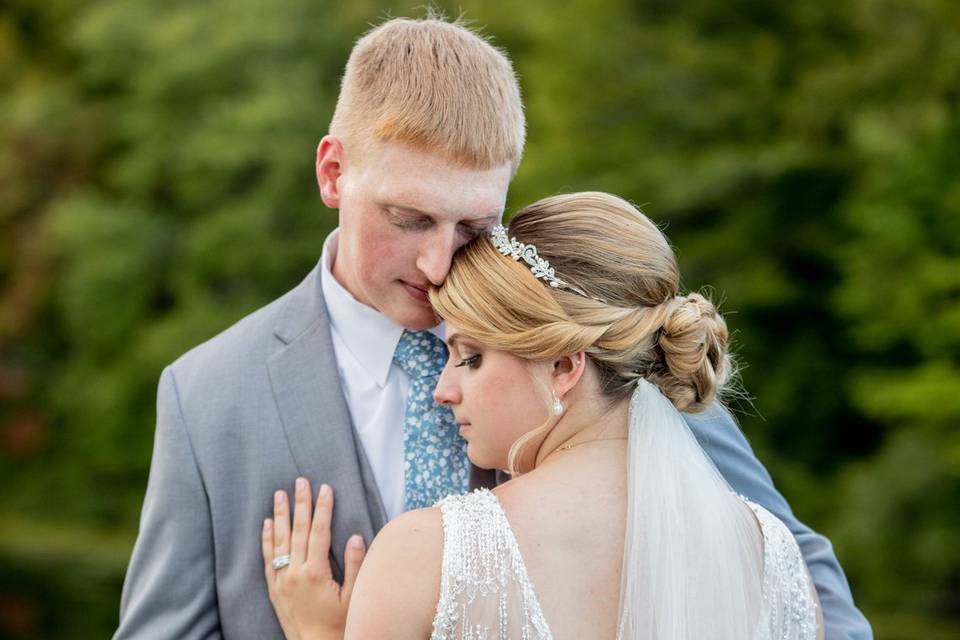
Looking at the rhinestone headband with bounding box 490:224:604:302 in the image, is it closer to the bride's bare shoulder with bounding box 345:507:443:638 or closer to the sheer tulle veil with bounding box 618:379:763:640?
the sheer tulle veil with bounding box 618:379:763:640

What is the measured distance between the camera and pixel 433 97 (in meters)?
2.78

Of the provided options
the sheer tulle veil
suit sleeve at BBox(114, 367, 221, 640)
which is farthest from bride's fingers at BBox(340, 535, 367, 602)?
the sheer tulle veil

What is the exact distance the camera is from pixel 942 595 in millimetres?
11656

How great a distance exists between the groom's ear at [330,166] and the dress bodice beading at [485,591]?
3.04 ft

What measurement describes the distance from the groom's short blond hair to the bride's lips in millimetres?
305

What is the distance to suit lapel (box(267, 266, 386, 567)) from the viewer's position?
290cm

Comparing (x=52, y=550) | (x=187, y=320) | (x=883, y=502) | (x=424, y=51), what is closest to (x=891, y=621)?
(x=883, y=502)

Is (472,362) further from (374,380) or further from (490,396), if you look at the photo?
(374,380)

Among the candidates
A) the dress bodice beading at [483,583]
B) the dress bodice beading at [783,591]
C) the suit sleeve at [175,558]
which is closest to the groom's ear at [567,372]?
the dress bodice beading at [483,583]

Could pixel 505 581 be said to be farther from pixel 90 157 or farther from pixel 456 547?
pixel 90 157

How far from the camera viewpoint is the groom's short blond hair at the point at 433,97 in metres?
2.74

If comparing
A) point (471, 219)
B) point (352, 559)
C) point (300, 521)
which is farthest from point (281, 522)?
point (471, 219)

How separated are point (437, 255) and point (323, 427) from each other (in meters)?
0.52

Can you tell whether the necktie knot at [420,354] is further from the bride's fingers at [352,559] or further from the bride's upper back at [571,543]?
the bride's upper back at [571,543]
